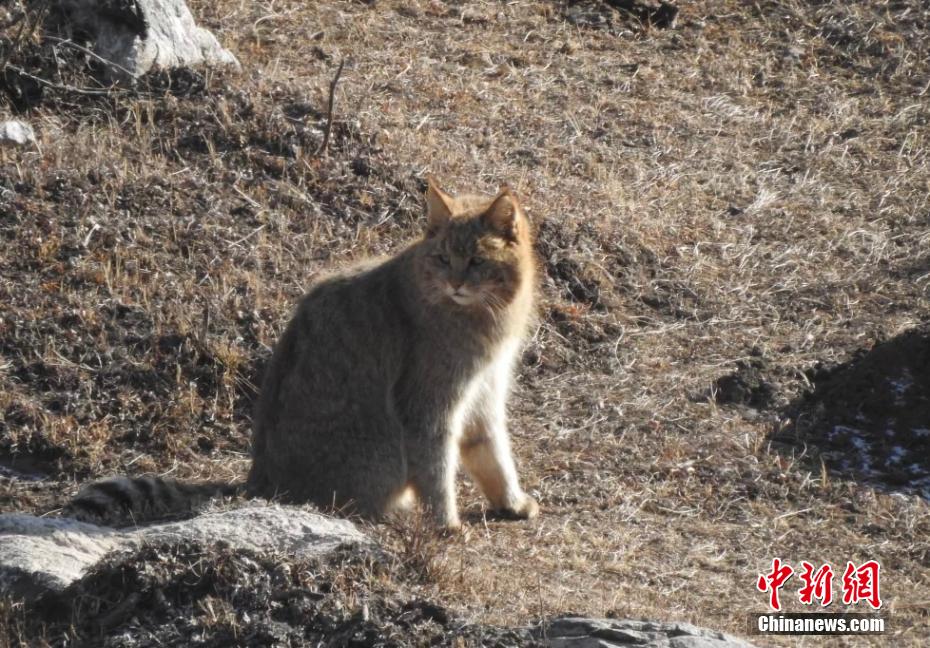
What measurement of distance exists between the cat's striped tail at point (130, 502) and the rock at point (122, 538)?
1.42 ft

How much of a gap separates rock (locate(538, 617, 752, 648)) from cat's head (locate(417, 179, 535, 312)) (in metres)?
2.60

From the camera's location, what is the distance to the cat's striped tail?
281 inches

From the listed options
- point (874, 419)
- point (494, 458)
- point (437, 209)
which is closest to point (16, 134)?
point (437, 209)

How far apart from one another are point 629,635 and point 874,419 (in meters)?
4.64

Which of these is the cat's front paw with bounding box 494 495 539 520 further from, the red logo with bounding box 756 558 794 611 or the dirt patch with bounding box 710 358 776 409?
the dirt patch with bounding box 710 358 776 409

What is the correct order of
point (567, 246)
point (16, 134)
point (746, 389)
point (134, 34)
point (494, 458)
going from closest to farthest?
point (494, 458) < point (746, 389) < point (16, 134) < point (567, 246) < point (134, 34)

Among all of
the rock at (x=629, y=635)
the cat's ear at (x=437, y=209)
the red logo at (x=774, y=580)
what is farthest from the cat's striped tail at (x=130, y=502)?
the red logo at (x=774, y=580)

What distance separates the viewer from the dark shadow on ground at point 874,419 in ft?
29.4

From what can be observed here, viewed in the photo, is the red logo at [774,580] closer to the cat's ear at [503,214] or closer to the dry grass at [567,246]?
the dry grass at [567,246]

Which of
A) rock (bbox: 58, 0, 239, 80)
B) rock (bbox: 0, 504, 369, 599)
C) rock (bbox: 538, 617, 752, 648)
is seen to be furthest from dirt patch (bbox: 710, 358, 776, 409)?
rock (bbox: 58, 0, 239, 80)

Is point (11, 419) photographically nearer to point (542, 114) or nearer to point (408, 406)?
→ point (408, 406)

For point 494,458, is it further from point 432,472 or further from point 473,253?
point 473,253

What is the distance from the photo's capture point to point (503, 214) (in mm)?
7828

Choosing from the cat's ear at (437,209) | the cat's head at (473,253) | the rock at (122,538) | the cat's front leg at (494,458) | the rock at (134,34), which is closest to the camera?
the rock at (122,538)
